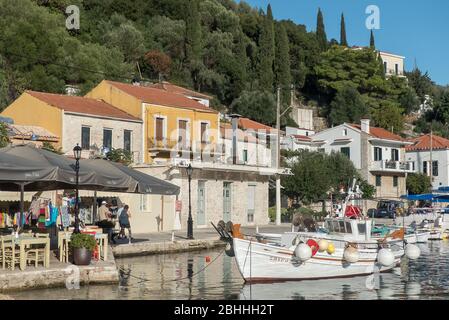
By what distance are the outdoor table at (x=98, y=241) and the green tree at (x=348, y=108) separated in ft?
225

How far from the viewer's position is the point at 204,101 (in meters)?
64.0

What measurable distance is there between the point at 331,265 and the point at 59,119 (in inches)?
952

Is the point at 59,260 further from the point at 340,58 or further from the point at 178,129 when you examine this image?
the point at 340,58

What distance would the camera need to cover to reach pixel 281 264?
2219cm

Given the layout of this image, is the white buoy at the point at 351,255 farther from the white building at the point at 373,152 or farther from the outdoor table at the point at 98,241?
the white building at the point at 373,152

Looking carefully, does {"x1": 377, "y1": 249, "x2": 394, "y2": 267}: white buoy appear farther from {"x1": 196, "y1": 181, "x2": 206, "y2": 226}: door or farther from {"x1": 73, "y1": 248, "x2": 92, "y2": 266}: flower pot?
{"x1": 196, "y1": 181, "x2": 206, "y2": 226}: door

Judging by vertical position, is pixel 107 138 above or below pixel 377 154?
below

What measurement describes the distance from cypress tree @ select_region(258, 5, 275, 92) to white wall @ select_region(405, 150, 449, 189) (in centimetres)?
1841

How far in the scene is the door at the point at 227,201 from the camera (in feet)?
147

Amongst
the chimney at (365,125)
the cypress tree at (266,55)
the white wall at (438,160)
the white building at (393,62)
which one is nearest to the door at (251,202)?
the chimney at (365,125)

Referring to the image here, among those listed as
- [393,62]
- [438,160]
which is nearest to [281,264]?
[438,160]

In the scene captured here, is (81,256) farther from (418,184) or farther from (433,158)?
(433,158)

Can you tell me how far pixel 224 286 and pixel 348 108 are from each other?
69387mm

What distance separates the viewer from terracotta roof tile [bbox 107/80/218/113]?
48.7 meters
